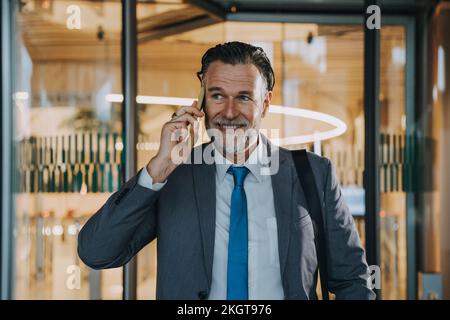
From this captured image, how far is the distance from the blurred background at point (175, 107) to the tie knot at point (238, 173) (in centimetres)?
229

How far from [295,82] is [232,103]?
264cm

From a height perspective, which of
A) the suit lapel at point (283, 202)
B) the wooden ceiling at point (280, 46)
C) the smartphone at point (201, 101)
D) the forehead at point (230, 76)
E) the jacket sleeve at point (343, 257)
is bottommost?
the jacket sleeve at point (343, 257)

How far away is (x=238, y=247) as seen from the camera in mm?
1970

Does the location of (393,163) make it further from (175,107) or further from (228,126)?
(228,126)

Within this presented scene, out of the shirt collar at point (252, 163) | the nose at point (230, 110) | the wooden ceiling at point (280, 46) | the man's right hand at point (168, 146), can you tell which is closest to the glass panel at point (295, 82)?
the wooden ceiling at point (280, 46)

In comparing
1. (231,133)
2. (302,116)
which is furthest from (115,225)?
(302,116)

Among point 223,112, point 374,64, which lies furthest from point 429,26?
point 223,112

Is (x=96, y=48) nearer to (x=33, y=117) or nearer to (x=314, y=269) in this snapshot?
(x=33, y=117)

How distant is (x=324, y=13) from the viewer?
4652mm

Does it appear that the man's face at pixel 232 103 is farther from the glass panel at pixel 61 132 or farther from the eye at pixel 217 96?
the glass panel at pixel 61 132

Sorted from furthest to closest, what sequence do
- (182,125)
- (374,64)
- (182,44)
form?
(182,44) < (374,64) < (182,125)

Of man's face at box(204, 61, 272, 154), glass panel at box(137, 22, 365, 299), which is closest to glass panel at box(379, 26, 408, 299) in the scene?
glass panel at box(137, 22, 365, 299)

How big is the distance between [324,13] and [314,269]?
3031 mm

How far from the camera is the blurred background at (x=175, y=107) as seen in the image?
4.49 m
